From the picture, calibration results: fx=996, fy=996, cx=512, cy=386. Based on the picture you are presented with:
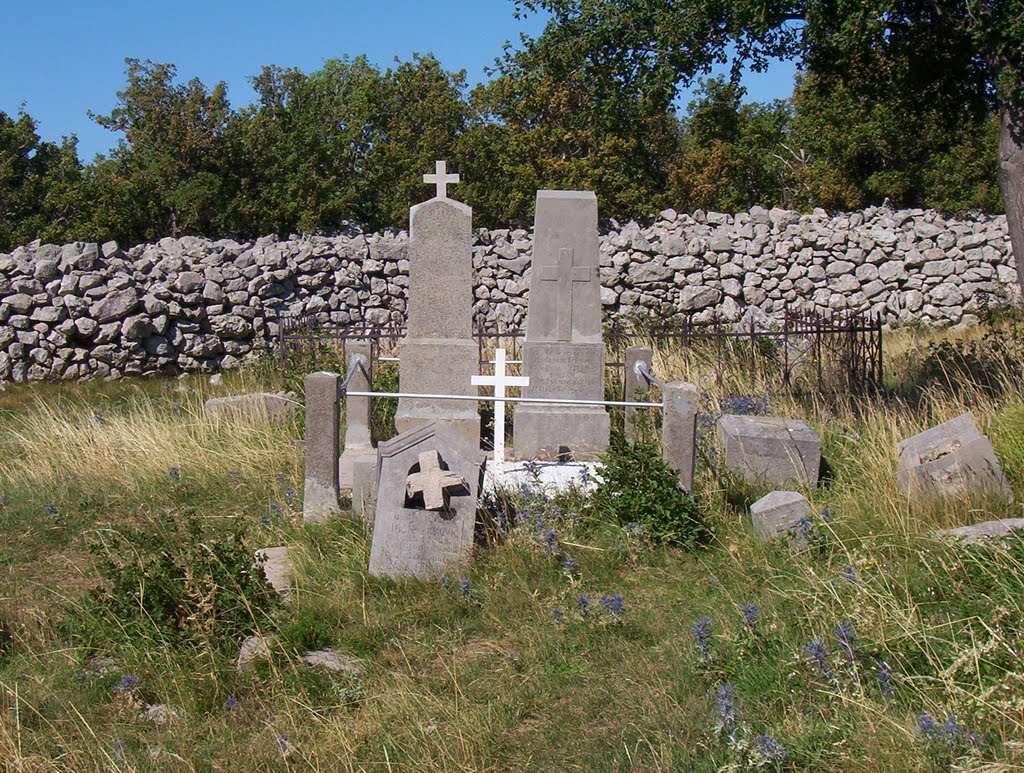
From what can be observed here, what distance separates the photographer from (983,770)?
3.19m

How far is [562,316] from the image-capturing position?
29.5 ft

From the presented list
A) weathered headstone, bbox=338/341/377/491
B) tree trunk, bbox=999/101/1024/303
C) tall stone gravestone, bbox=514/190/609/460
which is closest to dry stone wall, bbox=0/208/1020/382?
weathered headstone, bbox=338/341/377/491

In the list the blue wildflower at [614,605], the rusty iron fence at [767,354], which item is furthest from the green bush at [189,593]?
the rusty iron fence at [767,354]

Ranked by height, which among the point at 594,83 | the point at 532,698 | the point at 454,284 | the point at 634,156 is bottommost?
the point at 532,698

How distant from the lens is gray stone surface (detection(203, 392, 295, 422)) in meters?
9.54

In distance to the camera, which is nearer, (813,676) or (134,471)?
(813,676)

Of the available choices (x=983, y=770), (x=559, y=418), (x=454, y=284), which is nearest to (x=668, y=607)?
(x=983, y=770)

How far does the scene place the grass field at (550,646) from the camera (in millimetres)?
3730

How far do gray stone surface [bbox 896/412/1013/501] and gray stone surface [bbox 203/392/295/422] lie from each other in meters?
5.71

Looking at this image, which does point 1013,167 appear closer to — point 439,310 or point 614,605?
point 439,310

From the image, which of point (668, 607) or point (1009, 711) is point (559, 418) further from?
point (1009, 711)

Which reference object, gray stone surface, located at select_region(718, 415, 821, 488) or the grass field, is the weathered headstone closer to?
the grass field

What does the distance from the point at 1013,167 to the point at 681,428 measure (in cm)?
454

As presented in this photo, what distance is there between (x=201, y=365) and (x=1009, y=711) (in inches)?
555
